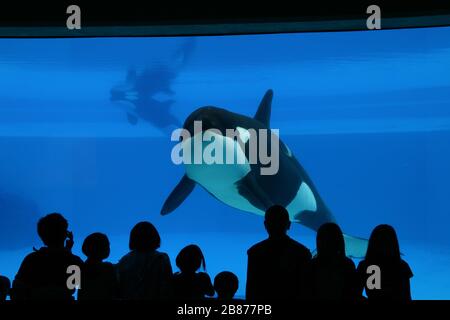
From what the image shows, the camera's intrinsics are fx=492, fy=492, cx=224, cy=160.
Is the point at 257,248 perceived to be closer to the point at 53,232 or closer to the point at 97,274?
the point at 97,274

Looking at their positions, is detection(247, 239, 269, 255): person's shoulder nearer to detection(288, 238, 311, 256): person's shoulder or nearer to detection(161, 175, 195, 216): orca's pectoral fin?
detection(288, 238, 311, 256): person's shoulder

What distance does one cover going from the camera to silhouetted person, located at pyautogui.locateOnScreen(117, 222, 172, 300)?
362 cm

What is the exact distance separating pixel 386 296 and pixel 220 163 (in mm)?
4418

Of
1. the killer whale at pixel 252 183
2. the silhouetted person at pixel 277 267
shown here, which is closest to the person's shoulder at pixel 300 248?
the silhouetted person at pixel 277 267

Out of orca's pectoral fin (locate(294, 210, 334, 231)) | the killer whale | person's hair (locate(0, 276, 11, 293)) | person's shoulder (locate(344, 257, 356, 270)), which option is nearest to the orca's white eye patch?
the killer whale

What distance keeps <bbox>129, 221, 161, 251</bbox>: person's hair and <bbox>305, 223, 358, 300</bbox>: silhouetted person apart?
119 cm

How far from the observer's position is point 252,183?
733 cm

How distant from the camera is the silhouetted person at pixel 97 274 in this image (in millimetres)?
3438

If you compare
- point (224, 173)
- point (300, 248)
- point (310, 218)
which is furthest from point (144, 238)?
point (310, 218)

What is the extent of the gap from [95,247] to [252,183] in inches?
159

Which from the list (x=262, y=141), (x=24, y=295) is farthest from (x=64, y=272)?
(x=262, y=141)
